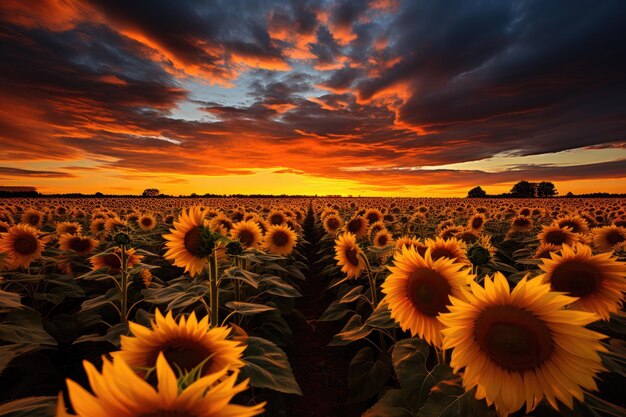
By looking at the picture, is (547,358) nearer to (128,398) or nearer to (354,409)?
(128,398)

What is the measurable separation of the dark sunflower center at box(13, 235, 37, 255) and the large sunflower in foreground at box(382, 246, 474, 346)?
18.0 ft

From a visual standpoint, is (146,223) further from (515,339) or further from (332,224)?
(515,339)

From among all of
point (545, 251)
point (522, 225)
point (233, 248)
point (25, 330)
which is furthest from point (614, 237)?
point (25, 330)

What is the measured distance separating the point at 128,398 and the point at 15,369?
4.34m

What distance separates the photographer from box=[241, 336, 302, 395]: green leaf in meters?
1.85

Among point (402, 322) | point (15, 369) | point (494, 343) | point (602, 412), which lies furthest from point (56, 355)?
point (602, 412)

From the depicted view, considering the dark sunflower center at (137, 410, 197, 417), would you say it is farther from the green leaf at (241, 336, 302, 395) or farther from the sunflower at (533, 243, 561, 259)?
the sunflower at (533, 243, 561, 259)

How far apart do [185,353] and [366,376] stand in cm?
288

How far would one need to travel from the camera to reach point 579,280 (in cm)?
271

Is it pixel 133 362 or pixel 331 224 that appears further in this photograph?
pixel 331 224

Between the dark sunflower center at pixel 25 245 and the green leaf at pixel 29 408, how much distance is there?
469cm

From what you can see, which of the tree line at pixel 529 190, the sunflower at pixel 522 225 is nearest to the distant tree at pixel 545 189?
the tree line at pixel 529 190

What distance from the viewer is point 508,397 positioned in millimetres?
1625

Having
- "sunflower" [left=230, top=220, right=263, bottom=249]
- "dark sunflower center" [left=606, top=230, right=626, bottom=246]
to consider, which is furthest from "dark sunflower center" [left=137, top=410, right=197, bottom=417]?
"dark sunflower center" [left=606, top=230, right=626, bottom=246]
